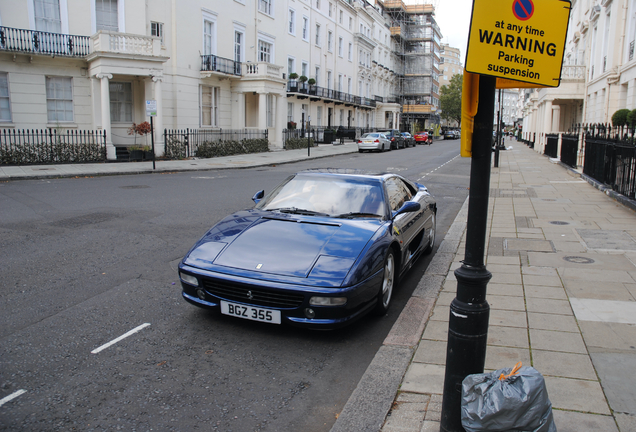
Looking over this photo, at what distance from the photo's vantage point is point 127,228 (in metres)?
8.66

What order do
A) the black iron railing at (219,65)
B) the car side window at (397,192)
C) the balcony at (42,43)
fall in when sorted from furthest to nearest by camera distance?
the black iron railing at (219,65) < the balcony at (42,43) < the car side window at (397,192)

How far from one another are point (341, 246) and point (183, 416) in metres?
2.06

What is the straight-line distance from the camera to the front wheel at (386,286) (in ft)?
16.4

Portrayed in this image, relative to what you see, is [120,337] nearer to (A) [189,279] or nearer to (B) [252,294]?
(A) [189,279]

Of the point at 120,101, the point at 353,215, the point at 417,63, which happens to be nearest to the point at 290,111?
the point at 120,101

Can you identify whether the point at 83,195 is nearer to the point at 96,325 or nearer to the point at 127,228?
the point at 127,228

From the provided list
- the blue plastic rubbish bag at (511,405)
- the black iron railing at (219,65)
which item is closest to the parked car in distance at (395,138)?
the black iron railing at (219,65)

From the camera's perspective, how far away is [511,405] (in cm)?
260

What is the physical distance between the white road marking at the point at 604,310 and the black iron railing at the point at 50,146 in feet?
67.5

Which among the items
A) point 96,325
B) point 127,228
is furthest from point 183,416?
point 127,228

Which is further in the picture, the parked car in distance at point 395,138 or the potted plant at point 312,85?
the parked car in distance at point 395,138

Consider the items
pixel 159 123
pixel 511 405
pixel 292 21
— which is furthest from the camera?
pixel 292 21

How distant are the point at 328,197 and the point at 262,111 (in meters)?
27.7

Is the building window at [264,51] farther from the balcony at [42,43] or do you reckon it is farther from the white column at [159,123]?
the balcony at [42,43]
